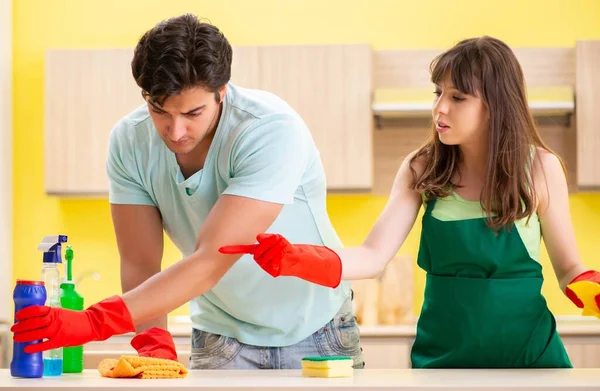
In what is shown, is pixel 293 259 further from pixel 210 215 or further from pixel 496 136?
pixel 496 136

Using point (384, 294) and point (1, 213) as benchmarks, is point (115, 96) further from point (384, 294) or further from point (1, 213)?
point (384, 294)

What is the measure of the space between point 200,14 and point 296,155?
2.72 m

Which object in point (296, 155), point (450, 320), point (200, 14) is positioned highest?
point (200, 14)

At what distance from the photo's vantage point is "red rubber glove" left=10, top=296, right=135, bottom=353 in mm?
1749

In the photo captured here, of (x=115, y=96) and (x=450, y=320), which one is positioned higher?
(x=115, y=96)

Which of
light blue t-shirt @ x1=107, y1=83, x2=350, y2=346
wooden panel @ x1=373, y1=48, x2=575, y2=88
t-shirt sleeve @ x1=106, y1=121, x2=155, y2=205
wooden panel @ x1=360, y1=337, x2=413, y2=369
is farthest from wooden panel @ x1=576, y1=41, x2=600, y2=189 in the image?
t-shirt sleeve @ x1=106, y1=121, x2=155, y2=205

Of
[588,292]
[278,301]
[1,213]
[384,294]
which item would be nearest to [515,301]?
[588,292]

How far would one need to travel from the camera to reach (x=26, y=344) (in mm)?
1807

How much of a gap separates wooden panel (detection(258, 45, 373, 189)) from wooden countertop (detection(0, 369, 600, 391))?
7.52 ft

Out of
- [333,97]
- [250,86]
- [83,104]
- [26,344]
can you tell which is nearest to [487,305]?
[26,344]

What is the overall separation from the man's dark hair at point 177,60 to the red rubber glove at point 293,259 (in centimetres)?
34

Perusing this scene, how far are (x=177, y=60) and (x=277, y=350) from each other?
729 millimetres

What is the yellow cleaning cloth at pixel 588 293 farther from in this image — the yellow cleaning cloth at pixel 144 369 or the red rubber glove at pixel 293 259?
the yellow cleaning cloth at pixel 144 369

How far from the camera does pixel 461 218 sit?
2.23 m
